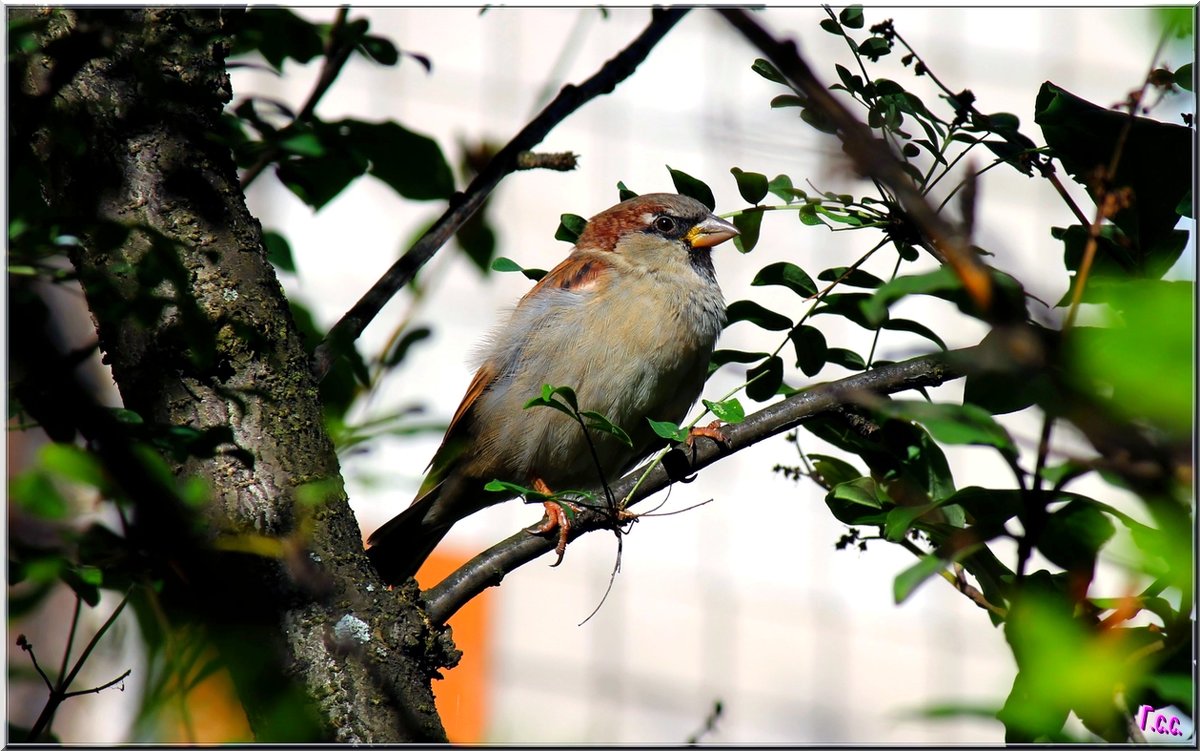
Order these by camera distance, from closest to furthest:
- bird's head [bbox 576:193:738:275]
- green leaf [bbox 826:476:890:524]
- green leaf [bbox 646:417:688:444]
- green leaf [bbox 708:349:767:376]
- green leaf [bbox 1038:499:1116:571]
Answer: green leaf [bbox 1038:499:1116:571] → green leaf [bbox 826:476:890:524] → green leaf [bbox 646:417:688:444] → green leaf [bbox 708:349:767:376] → bird's head [bbox 576:193:738:275]

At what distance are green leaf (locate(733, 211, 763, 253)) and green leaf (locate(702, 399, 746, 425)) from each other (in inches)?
16.1

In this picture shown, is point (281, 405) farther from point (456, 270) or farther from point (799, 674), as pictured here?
point (799, 674)

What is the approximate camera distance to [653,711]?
7.91 m

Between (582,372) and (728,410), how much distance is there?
1.64m

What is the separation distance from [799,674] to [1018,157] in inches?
275

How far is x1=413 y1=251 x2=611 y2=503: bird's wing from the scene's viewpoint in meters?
3.83

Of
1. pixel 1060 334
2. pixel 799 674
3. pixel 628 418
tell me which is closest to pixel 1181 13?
pixel 1060 334

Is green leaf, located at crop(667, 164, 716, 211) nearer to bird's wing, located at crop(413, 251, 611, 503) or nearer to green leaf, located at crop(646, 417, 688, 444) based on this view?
green leaf, located at crop(646, 417, 688, 444)

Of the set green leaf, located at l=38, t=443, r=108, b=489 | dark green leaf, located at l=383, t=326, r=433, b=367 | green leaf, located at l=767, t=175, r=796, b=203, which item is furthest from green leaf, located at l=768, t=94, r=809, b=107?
green leaf, located at l=38, t=443, r=108, b=489

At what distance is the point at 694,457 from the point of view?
2.45m

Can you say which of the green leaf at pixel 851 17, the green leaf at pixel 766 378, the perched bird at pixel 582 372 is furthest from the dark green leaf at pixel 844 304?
the perched bird at pixel 582 372

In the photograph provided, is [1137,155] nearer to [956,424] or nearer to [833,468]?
[833,468]

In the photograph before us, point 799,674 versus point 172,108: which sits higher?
point 799,674

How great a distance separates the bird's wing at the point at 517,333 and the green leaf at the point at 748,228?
144 cm
